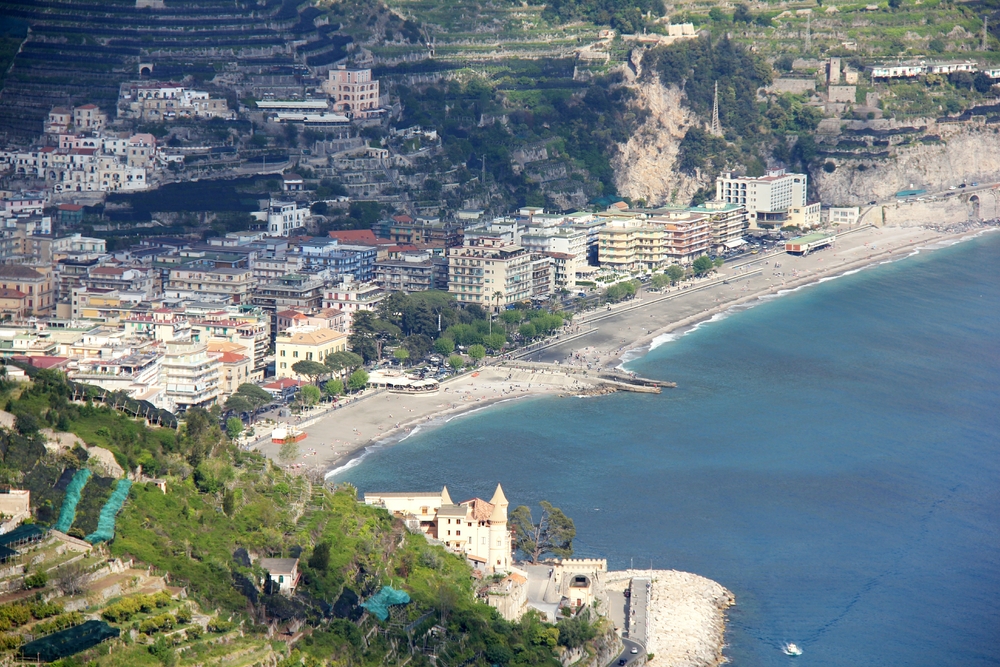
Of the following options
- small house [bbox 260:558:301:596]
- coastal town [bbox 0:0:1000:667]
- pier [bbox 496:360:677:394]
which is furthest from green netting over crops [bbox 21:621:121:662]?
pier [bbox 496:360:677:394]

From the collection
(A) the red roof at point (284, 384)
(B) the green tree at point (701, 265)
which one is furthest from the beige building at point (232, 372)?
(B) the green tree at point (701, 265)

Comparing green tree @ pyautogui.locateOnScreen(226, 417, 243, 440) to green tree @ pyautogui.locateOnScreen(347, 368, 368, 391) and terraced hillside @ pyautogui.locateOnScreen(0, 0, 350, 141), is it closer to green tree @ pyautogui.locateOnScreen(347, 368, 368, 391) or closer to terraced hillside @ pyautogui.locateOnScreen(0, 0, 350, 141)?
green tree @ pyautogui.locateOnScreen(347, 368, 368, 391)

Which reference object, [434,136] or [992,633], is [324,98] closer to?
[434,136]

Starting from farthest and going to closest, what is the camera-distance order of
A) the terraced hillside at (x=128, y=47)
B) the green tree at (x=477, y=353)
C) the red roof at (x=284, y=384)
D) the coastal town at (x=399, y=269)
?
the terraced hillside at (x=128, y=47) < the green tree at (x=477, y=353) < the red roof at (x=284, y=384) < the coastal town at (x=399, y=269)

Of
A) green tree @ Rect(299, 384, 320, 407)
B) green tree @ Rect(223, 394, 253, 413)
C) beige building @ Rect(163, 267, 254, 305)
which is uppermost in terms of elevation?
beige building @ Rect(163, 267, 254, 305)

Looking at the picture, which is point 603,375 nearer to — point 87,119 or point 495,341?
point 495,341

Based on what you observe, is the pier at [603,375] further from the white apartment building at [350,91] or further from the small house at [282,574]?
the small house at [282,574]
